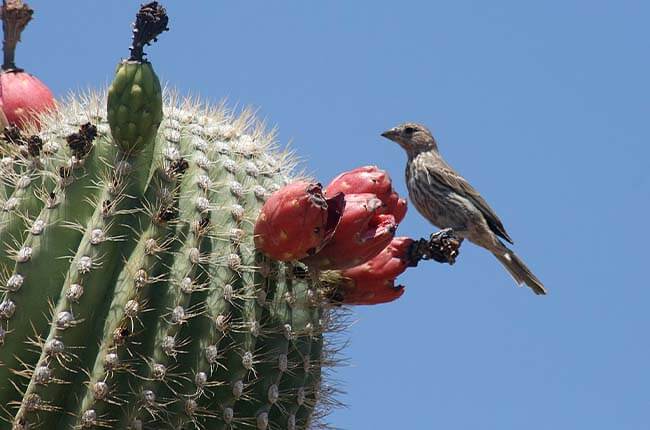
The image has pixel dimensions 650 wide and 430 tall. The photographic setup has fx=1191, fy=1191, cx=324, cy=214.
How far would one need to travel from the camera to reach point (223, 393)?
403 cm

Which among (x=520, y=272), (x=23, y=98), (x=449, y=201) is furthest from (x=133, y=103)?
(x=520, y=272)

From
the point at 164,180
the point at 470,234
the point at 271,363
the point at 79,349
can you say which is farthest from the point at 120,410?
the point at 470,234

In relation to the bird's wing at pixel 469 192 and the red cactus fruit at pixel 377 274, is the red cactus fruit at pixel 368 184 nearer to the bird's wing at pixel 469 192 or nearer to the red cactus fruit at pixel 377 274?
the red cactus fruit at pixel 377 274

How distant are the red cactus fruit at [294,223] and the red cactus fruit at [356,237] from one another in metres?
0.11

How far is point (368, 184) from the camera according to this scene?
4.45m

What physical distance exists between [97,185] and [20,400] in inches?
30.6

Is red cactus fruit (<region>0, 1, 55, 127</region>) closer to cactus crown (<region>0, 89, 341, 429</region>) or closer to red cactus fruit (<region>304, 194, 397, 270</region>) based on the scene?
cactus crown (<region>0, 89, 341, 429</region>)

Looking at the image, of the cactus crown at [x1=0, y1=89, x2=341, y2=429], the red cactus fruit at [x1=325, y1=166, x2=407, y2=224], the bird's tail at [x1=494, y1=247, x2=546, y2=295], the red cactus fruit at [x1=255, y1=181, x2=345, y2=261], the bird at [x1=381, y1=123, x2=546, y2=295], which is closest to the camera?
the cactus crown at [x1=0, y1=89, x2=341, y2=429]

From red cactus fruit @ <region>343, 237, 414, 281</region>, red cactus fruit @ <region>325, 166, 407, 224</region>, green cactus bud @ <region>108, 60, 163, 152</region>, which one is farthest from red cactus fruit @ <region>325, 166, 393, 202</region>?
green cactus bud @ <region>108, 60, 163, 152</region>

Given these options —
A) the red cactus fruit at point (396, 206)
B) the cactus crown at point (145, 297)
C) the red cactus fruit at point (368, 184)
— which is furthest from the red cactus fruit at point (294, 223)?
the red cactus fruit at point (396, 206)

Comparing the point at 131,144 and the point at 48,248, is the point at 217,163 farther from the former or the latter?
the point at 48,248

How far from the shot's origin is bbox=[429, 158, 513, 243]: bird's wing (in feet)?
30.5

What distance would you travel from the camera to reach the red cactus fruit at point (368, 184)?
14.6 ft

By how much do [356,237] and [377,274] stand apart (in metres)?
0.40
